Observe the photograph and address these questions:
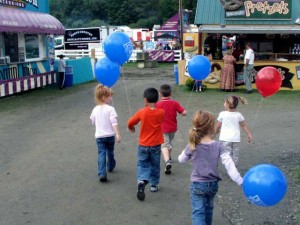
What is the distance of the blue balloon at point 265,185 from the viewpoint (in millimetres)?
3773

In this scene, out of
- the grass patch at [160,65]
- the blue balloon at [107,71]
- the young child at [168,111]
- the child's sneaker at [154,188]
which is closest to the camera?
the child's sneaker at [154,188]

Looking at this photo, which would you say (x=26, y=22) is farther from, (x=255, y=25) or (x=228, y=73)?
(x=255, y=25)

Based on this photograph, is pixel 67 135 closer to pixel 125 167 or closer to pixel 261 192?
pixel 125 167

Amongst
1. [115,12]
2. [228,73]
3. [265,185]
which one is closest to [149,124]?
[265,185]

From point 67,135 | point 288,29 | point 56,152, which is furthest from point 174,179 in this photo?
point 288,29

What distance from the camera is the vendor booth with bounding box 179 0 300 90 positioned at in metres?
17.3

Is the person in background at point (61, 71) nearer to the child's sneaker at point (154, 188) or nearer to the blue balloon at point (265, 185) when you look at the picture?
the child's sneaker at point (154, 188)

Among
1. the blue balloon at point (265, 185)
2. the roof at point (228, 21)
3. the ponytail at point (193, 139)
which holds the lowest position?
the blue balloon at point (265, 185)

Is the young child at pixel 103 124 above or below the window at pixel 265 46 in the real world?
below

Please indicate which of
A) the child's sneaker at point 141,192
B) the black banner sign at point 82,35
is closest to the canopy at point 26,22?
the child's sneaker at point 141,192

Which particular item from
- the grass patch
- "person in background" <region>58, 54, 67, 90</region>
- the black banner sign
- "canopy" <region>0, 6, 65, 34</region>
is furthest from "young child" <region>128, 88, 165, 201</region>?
the black banner sign

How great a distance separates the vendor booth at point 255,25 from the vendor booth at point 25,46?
5974 millimetres

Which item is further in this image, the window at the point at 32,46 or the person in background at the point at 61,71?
the person in background at the point at 61,71

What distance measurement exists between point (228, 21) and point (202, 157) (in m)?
14.5
